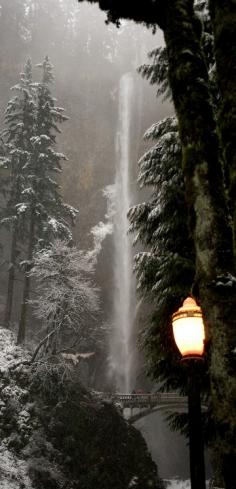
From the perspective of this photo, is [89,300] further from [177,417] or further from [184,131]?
[184,131]

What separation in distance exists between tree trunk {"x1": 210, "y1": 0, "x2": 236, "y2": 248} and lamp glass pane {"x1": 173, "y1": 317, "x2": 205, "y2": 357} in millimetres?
1088

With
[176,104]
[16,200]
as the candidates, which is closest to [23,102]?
[16,200]

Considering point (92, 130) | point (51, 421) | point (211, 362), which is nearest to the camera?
point (211, 362)

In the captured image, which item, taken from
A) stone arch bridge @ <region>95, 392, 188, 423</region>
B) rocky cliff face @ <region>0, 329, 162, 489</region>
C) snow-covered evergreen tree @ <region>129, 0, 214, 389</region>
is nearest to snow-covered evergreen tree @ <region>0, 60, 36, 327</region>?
rocky cliff face @ <region>0, 329, 162, 489</region>

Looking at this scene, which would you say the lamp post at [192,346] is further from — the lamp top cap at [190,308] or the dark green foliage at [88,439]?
the dark green foliage at [88,439]

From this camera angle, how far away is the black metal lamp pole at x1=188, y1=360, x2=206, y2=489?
3814 mm

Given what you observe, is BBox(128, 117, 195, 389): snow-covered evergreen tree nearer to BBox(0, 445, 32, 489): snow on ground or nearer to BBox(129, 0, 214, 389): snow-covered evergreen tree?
BBox(129, 0, 214, 389): snow-covered evergreen tree

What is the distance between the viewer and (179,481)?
35250mm

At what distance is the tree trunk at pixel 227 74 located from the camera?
369cm

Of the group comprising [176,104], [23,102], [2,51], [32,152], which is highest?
[2,51]

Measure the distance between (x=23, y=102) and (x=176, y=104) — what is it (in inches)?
1275

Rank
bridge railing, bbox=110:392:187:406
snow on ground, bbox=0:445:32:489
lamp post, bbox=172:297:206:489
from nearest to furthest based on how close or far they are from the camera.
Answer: lamp post, bbox=172:297:206:489, snow on ground, bbox=0:445:32:489, bridge railing, bbox=110:392:187:406

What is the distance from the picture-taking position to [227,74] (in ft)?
12.7

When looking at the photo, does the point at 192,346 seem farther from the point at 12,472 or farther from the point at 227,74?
the point at 12,472
